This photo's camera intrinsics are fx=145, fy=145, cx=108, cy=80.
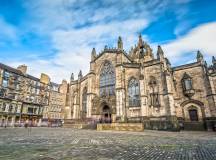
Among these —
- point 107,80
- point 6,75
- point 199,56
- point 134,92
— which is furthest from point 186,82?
point 6,75

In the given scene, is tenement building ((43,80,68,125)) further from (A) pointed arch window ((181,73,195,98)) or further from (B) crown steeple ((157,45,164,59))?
(A) pointed arch window ((181,73,195,98))

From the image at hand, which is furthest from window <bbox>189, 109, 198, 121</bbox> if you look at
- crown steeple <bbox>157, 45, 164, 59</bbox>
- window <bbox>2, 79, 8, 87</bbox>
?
window <bbox>2, 79, 8, 87</bbox>

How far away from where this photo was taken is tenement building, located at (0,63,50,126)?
36719mm

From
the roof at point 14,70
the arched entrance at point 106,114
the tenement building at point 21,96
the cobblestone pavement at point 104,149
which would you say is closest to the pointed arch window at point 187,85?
the arched entrance at point 106,114

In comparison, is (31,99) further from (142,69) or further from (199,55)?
(199,55)

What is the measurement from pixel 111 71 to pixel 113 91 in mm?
4542

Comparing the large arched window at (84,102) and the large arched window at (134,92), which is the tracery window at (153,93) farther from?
the large arched window at (84,102)

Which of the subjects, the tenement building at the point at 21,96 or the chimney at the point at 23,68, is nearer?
the tenement building at the point at 21,96

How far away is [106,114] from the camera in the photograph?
29750 mm

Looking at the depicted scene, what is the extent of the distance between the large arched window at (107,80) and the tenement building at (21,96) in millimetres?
24850

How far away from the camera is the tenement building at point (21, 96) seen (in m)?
36.7

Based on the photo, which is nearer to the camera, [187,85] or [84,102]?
[187,85]

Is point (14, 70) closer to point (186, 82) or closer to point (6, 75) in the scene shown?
point (6, 75)

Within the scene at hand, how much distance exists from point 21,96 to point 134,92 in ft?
107
